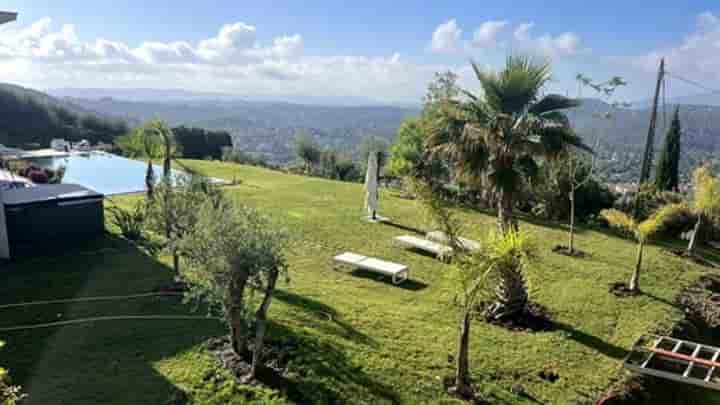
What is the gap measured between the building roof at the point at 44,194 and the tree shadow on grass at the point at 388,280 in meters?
8.07

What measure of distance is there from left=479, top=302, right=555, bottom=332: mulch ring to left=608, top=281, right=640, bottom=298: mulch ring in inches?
104

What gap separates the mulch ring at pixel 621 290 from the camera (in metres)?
11.5

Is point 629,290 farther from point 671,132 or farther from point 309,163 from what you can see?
point 309,163

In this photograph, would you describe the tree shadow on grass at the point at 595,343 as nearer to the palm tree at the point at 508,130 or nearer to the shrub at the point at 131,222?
the palm tree at the point at 508,130

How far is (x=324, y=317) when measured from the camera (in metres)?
9.07

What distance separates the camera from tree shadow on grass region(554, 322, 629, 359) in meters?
8.66

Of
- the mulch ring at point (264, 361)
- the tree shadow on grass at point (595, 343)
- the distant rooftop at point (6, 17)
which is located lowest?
the tree shadow on grass at point (595, 343)

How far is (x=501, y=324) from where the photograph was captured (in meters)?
9.67

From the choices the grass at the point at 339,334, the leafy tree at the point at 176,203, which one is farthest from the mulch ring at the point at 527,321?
the leafy tree at the point at 176,203

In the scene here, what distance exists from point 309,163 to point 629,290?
29701 mm

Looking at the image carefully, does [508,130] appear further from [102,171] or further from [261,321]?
[102,171]

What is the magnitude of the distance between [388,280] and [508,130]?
514 centimetres

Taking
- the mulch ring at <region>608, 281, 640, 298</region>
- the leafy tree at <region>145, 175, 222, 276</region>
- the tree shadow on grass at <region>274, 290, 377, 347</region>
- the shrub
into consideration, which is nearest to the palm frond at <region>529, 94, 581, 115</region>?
the mulch ring at <region>608, 281, 640, 298</region>

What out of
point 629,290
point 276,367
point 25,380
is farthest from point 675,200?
point 25,380
